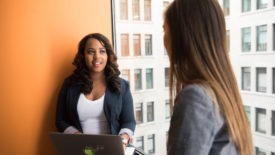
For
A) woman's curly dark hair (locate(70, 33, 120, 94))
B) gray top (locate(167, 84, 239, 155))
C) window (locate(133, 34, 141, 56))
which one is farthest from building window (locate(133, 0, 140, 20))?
gray top (locate(167, 84, 239, 155))

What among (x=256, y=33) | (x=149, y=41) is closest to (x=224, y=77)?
(x=256, y=33)

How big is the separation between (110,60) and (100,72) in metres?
0.11

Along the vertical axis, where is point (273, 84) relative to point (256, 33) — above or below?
below

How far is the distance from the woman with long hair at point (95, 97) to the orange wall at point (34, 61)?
0.19 meters

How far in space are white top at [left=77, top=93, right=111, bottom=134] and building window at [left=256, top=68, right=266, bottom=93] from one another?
38.0 inches

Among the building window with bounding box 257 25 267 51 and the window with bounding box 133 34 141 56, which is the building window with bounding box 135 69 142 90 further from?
the building window with bounding box 257 25 267 51

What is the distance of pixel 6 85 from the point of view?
1834mm

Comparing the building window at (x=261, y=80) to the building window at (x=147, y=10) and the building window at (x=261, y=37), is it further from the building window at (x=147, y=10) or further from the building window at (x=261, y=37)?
the building window at (x=147, y=10)

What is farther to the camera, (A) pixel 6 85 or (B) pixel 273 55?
(A) pixel 6 85

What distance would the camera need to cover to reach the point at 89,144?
4.11 ft

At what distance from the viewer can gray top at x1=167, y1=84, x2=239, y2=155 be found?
2.08 feet

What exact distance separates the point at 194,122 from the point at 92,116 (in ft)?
3.81

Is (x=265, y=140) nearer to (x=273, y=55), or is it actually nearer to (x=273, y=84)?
(x=273, y=84)

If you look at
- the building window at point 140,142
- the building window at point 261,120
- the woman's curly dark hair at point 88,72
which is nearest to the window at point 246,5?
the building window at point 261,120
